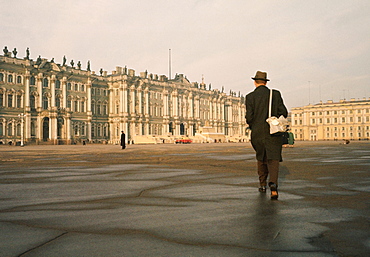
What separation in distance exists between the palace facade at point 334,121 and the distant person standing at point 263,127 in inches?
5068

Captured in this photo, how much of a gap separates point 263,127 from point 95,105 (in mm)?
72964

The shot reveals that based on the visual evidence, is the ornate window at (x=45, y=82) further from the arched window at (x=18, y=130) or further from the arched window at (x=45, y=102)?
the arched window at (x=18, y=130)

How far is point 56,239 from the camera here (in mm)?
3242

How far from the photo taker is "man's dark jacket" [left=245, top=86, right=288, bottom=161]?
5738mm

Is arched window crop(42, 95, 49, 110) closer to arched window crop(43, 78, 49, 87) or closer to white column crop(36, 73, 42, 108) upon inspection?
white column crop(36, 73, 42, 108)

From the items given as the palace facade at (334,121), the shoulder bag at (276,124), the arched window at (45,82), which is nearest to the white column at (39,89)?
the arched window at (45,82)

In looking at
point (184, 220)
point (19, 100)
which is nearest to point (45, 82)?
point (19, 100)

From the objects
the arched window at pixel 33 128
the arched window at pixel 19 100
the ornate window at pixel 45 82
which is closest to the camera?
the arched window at pixel 19 100

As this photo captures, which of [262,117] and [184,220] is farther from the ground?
[262,117]

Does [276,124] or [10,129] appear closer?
[276,124]

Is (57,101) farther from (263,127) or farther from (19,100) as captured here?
(263,127)

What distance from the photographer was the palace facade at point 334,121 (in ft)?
412

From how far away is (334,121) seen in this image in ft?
428

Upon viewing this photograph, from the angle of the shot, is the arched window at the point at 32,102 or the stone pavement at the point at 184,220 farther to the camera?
the arched window at the point at 32,102
